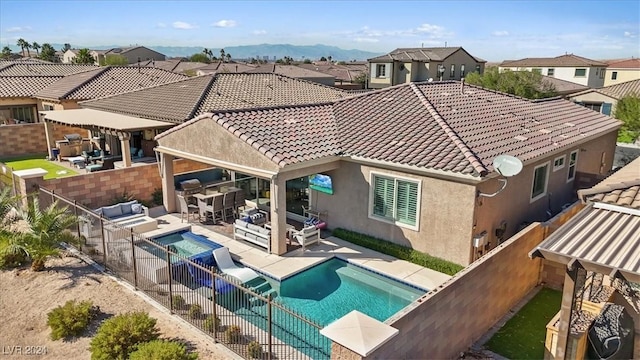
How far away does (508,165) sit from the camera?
1430cm

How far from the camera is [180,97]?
95.1 ft

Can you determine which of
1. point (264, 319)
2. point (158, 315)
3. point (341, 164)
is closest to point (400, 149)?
point (341, 164)

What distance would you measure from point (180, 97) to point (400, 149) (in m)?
17.2

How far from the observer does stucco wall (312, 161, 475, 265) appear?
15570mm

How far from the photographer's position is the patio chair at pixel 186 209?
2069cm

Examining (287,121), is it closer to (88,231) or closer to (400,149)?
(400,149)

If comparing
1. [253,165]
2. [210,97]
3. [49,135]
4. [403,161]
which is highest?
[210,97]

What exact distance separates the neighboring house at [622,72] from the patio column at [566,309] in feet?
305

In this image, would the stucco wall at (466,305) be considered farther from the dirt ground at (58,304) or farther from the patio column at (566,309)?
the dirt ground at (58,304)

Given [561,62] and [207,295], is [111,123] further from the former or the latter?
[561,62]

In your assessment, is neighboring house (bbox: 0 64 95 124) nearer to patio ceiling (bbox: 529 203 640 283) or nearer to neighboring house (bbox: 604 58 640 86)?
patio ceiling (bbox: 529 203 640 283)

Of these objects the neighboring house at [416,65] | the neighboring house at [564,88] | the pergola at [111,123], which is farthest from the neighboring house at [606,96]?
the pergola at [111,123]

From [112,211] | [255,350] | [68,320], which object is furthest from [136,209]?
[255,350]

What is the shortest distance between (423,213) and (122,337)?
10546mm
